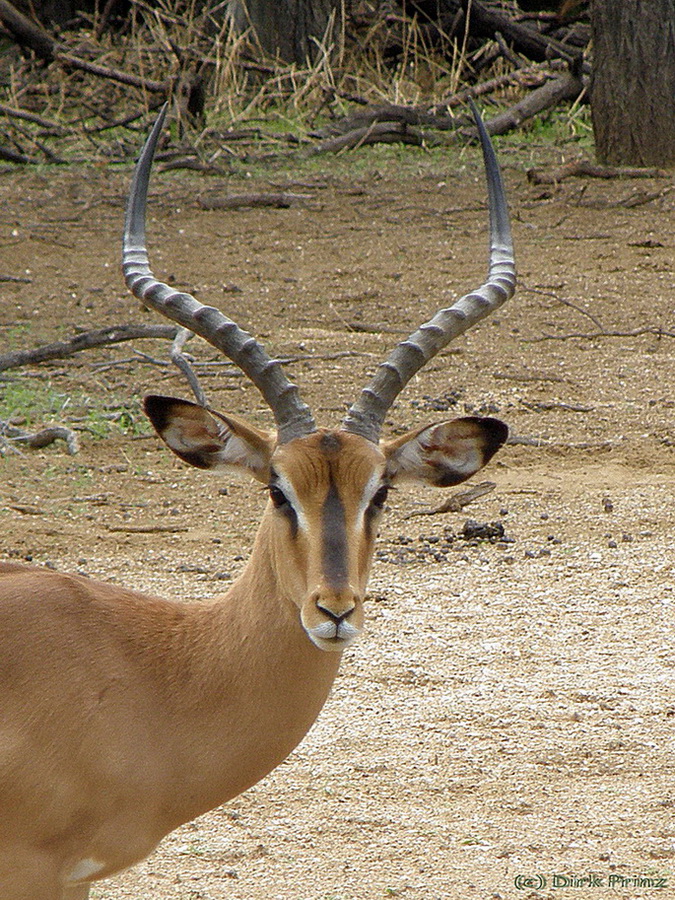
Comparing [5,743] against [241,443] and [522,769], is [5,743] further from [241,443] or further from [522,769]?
[522,769]

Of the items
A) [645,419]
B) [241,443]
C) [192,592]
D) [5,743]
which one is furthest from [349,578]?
[645,419]

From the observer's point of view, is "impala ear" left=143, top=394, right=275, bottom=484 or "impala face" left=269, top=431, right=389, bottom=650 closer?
"impala face" left=269, top=431, right=389, bottom=650

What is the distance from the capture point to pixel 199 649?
13.0 feet

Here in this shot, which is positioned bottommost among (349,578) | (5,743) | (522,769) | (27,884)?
(522,769)

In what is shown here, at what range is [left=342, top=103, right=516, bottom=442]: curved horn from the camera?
160 inches

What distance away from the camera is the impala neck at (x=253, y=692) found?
12.4 ft

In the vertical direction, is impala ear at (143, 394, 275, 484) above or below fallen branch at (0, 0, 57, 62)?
below

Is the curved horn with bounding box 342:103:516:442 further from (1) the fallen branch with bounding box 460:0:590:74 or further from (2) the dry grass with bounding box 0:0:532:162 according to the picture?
(1) the fallen branch with bounding box 460:0:590:74

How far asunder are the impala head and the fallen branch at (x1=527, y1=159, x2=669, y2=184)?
362 inches

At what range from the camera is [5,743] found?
363 cm

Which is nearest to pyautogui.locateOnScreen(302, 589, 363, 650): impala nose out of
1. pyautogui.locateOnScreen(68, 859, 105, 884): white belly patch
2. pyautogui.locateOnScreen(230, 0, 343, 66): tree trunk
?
pyautogui.locateOnScreen(68, 859, 105, 884): white belly patch

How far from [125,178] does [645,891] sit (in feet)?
37.1

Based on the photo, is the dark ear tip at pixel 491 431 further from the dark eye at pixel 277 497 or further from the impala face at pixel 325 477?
the dark eye at pixel 277 497

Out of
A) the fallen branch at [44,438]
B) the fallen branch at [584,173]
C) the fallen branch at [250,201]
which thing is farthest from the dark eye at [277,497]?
the fallen branch at [584,173]
